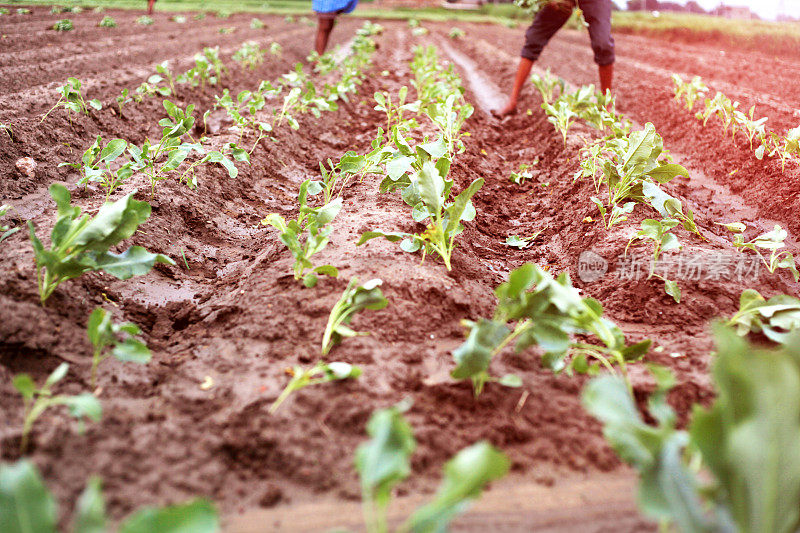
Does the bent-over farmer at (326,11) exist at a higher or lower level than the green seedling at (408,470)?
higher

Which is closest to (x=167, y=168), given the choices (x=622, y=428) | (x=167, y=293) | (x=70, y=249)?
(x=167, y=293)

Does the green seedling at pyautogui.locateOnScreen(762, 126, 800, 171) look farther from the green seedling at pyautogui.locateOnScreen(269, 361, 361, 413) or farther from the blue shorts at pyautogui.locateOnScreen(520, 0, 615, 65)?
the green seedling at pyautogui.locateOnScreen(269, 361, 361, 413)

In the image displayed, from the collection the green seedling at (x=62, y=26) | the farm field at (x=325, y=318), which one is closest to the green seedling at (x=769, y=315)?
the farm field at (x=325, y=318)

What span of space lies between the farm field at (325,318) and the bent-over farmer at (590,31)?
2.59ft

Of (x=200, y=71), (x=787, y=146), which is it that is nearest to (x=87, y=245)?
(x=787, y=146)

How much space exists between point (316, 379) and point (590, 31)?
186 inches

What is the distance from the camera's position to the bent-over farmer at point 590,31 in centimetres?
507

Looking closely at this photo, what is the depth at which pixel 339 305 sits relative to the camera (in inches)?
70.3

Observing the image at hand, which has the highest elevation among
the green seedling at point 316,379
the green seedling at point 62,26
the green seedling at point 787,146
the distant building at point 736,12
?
the distant building at point 736,12

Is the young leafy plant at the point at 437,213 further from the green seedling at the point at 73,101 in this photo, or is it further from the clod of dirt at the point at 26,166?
the green seedling at the point at 73,101

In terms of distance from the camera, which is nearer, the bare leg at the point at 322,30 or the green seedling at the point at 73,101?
the green seedling at the point at 73,101

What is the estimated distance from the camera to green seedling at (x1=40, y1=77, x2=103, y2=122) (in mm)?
3718

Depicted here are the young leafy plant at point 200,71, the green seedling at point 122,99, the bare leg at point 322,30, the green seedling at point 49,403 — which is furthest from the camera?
the bare leg at point 322,30

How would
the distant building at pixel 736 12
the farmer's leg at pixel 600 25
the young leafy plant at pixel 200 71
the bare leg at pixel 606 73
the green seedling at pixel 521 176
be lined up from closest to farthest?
the green seedling at pixel 521 176 < the young leafy plant at pixel 200 71 < the farmer's leg at pixel 600 25 < the bare leg at pixel 606 73 < the distant building at pixel 736 12
